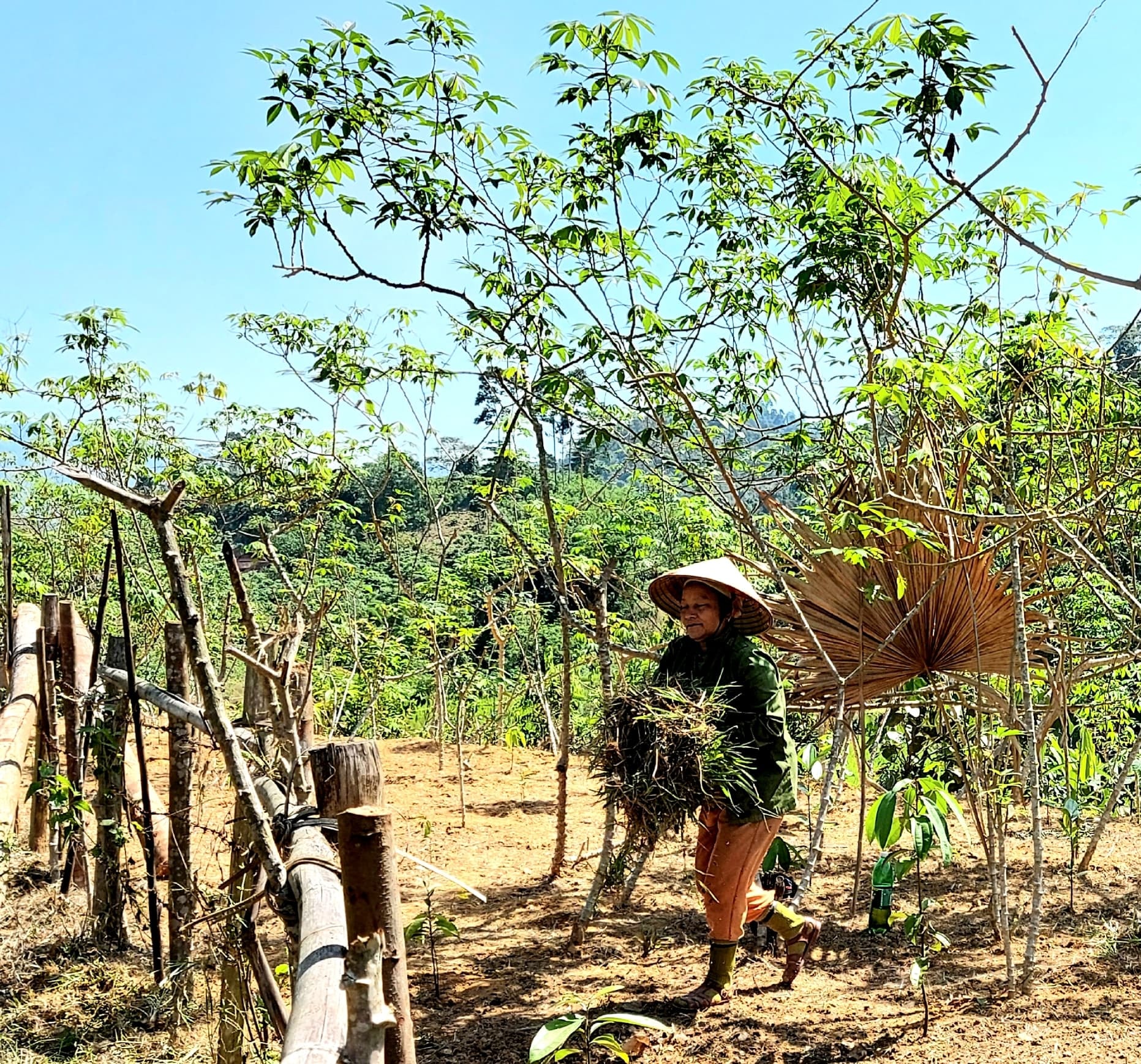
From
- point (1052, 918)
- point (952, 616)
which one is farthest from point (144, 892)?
point (1052, 918)

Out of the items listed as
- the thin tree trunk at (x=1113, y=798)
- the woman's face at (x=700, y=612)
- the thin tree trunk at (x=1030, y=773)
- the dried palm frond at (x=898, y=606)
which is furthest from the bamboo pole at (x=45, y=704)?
the thin tree trunk at (x=1113, y=798)

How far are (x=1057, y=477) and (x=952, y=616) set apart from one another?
156 centimetres

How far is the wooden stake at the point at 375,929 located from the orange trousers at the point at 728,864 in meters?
1.62

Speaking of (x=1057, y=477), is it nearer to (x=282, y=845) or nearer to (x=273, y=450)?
(x=282, y=845)

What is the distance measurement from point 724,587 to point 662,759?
658mm

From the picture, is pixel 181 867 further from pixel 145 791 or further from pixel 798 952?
pixel 798 952

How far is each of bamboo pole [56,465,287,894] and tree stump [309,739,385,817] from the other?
15 centimetres

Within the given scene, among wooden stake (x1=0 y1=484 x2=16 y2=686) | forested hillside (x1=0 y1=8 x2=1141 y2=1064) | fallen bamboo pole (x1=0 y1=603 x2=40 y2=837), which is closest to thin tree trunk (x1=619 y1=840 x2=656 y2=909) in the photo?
forested hillside (x1=0 y1=8 x2=1141 y2=1064)

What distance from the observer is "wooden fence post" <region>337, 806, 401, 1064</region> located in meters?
1.71

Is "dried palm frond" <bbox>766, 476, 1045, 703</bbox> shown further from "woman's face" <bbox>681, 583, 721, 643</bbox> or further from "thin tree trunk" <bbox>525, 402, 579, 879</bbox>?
"thin tree trunk" <bbox>525, 402, 579, 879</bbox>

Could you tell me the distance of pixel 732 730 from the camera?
324 cm

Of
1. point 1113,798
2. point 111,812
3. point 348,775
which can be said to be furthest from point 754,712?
point 111,812

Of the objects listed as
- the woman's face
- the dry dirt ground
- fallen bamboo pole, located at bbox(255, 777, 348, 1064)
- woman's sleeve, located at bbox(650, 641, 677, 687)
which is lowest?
the dry dirt ground

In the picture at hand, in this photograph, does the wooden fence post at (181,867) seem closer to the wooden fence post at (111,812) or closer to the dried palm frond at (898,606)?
the wooden fence post at (111,812)
